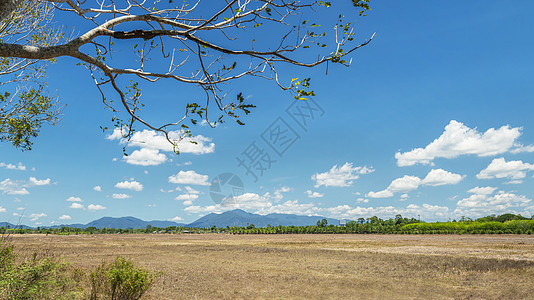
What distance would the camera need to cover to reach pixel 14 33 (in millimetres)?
9055

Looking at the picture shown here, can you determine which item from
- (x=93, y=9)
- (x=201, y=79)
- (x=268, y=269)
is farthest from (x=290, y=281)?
(x=93, y=9)

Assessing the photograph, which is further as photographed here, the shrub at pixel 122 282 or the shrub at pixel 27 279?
the shrub at pixel 122 282

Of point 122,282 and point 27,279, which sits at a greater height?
point 27,279

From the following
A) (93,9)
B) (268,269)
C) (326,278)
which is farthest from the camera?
(268,269)

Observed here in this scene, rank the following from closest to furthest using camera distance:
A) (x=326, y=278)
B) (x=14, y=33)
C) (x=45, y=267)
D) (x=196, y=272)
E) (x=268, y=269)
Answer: (x=45, y=267)
(x=14, y=33)
(x=326, y=278)
(x=196, y=272)
(x=268, y=269)

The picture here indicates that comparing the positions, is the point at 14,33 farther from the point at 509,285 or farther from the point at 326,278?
the point at 509,285

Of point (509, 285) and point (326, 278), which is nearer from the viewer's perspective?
point (509, 285)

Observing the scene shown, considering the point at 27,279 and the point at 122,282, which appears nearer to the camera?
the point at 27,279

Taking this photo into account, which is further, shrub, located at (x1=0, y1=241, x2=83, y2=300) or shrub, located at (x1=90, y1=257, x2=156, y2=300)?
shrub, located at (x1=90, y1=257, x2=156, y2=300)

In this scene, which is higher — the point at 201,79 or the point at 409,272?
the point at 201,79

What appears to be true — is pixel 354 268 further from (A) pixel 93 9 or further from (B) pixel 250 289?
(A) pixel 93 9

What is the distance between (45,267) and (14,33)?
640 cm

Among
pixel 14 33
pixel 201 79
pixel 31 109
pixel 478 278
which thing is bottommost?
pixel 478 278

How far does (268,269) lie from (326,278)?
152 inches
